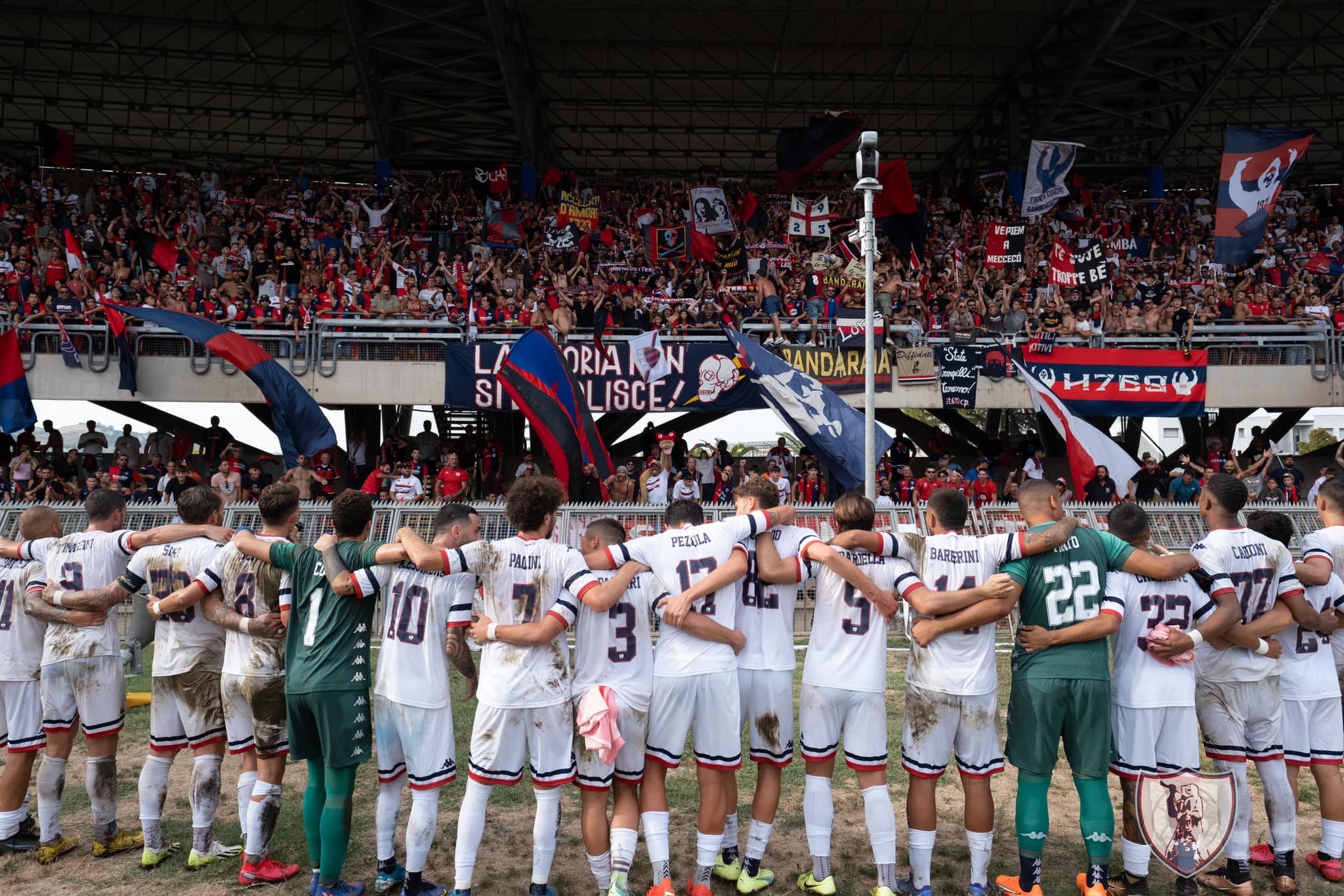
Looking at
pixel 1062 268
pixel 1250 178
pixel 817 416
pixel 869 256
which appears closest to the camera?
pixel 869 256

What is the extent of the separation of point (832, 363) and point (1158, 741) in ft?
48.3

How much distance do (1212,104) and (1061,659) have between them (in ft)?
95.8

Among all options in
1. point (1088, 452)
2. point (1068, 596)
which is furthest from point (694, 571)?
point (1088, 452)

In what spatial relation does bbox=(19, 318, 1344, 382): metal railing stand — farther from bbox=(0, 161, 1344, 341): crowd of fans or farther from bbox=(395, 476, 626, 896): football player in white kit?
bbox=(395, 476, 626, 896): football player in white kit

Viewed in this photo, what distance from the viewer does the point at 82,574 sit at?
5965 mm

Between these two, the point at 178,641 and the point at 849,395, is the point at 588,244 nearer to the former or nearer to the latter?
the point at 849,395

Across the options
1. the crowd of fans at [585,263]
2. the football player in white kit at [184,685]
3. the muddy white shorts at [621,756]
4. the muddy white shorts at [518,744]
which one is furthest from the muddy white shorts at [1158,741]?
the crowd of fans at [585,263]

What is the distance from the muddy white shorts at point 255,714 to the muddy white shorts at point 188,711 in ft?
0.38

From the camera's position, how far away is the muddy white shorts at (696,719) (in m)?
5.14

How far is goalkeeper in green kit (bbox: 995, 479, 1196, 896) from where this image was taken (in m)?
5.07

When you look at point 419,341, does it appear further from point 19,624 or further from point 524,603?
point 524,603

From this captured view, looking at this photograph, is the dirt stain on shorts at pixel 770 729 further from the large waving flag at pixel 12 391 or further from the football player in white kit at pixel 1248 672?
the large waving flag at pixel 12 391

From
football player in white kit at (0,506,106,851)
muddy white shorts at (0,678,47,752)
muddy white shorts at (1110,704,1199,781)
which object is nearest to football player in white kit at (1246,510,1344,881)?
muddy white shorts at (1110,704,1199,781)

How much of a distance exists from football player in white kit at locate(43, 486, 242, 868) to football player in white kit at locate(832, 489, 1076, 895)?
12.2ft
